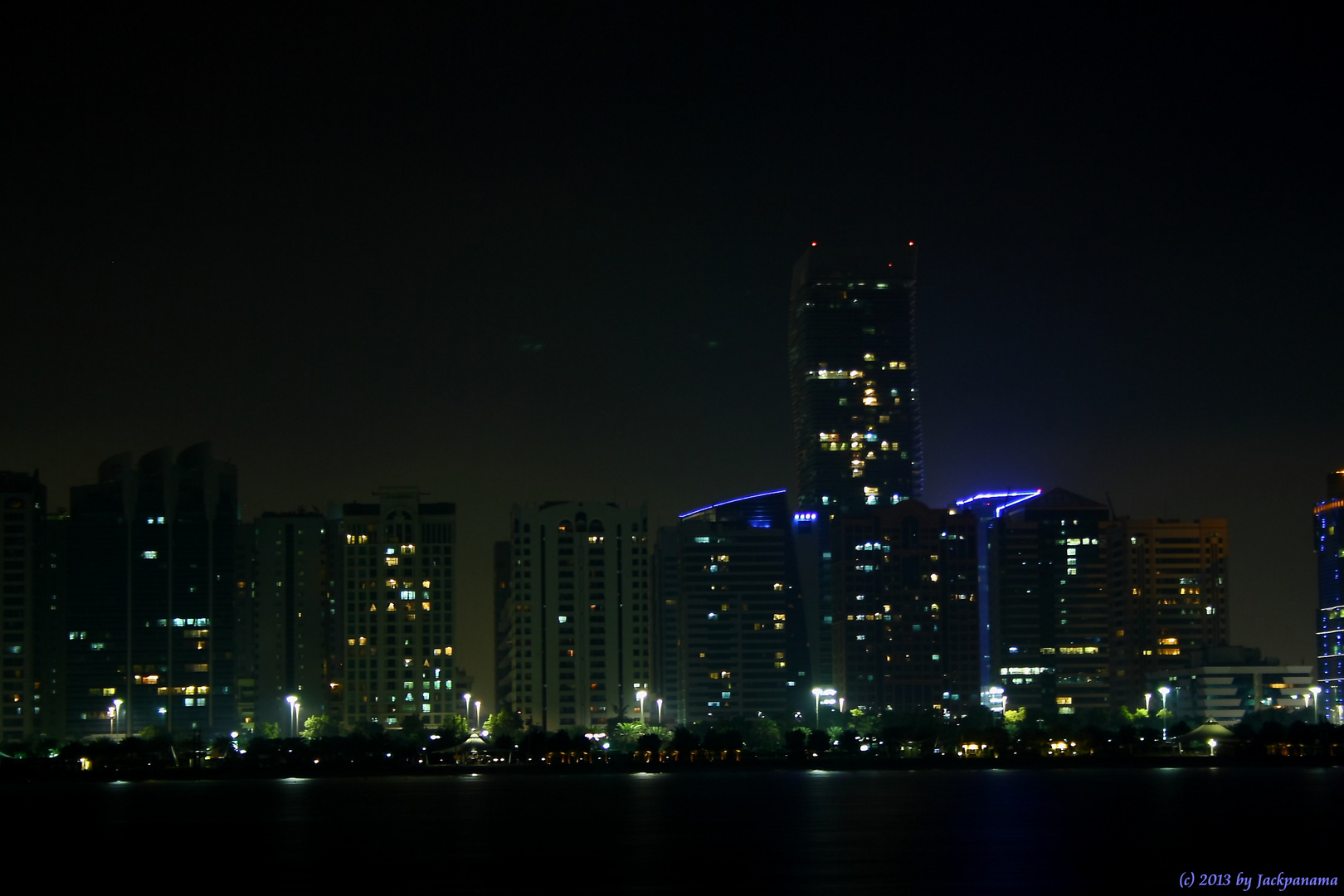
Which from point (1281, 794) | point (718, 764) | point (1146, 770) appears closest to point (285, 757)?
point (718, 764)

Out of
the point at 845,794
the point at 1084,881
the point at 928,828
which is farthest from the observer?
the point at 845,794

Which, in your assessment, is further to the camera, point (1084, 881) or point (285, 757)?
point (285, 757)

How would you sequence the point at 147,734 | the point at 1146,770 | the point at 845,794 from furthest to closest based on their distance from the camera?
1. the point at 147,734
2. the point at 1146,770
3. the point at 845,794

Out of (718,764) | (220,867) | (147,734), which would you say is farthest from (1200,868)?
(147,734)

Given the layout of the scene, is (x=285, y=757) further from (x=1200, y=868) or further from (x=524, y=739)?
(x=1200, y=868)

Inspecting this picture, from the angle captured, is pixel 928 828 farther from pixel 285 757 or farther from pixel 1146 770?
pixel 285 757

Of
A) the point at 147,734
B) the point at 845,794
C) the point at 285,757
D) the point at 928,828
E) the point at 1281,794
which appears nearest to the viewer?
the point at 928,828
